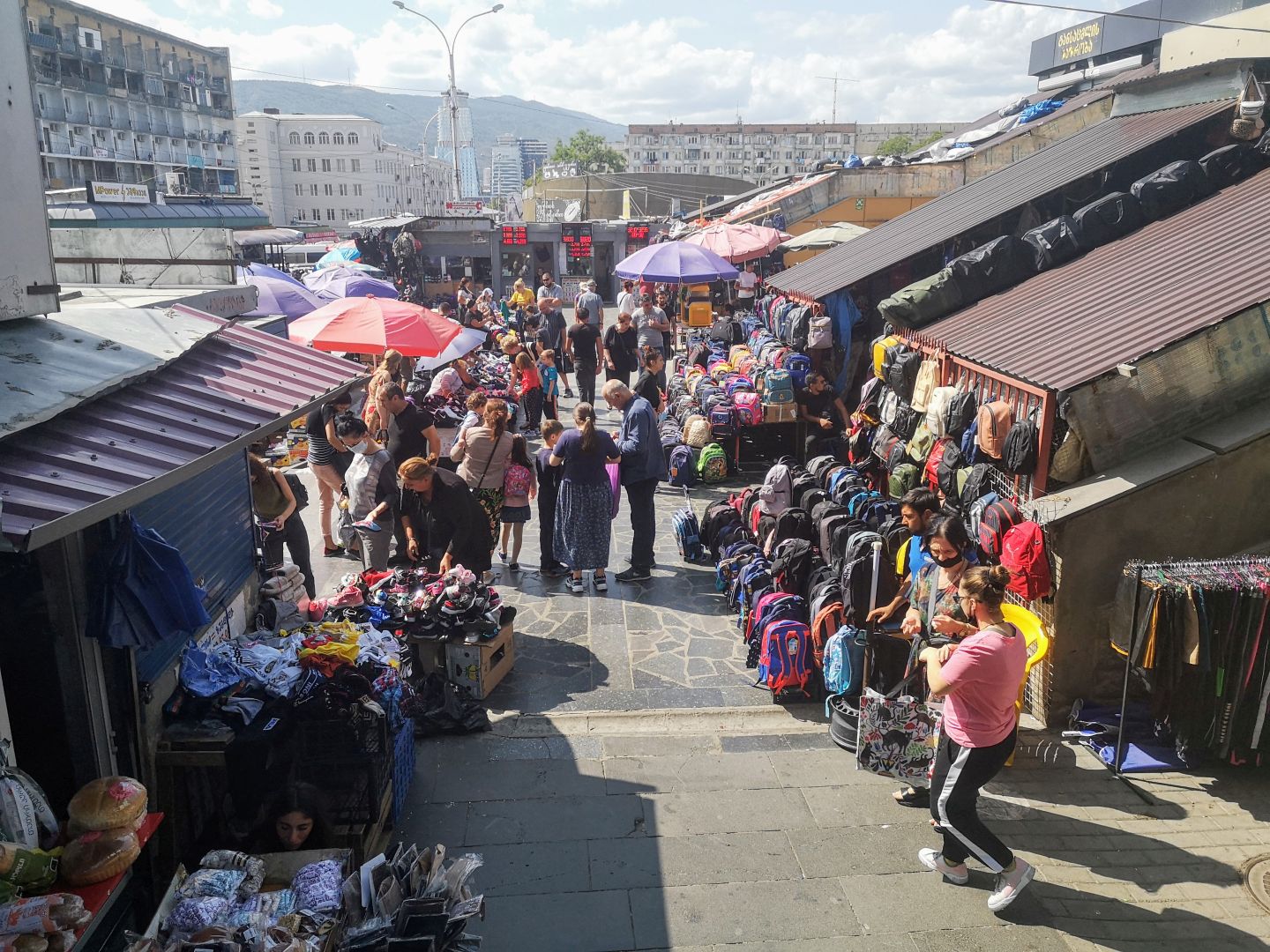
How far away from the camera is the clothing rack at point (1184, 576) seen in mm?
5664

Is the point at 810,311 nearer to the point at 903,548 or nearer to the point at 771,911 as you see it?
the point at 903,548

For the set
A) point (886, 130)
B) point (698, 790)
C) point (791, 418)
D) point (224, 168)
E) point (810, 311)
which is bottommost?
point (698, 790)

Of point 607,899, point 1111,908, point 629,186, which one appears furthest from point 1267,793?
point 629,186

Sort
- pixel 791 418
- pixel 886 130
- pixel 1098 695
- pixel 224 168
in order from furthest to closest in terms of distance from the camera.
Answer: pixel 886 130, pixel 224 168, pixel 791 418, pixel 1098 695

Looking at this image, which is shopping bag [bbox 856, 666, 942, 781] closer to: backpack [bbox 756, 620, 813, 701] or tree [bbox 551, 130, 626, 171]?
backpack [bbox 756, 620, 813, 701]

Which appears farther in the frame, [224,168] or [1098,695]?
[224,168]

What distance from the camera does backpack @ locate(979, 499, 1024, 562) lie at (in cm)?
670

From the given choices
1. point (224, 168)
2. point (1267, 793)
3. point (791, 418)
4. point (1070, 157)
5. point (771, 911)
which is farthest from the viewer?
point (224, 168)

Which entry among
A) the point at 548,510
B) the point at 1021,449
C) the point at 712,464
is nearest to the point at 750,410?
the point at 712,464

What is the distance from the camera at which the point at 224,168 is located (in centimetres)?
8669

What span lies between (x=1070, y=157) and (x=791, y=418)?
4921 mm

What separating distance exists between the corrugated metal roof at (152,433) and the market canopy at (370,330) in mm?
4147

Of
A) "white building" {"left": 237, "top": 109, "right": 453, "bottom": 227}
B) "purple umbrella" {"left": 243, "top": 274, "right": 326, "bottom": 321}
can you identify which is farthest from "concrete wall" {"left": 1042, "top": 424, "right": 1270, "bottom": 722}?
"white building" {"left": 237, "top": 109, "right": 453, "bottom": 227}

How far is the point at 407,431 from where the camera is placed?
9.02m
